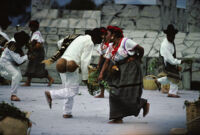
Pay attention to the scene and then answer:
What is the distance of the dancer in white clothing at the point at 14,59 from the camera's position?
8781 millimetres

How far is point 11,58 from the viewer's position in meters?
9.00

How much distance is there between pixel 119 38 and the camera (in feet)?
22.1

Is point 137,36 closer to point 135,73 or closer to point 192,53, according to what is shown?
point 192,53

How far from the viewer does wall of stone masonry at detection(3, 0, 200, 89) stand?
16359 mm

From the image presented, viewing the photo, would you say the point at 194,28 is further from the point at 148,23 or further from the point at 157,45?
the point at 157,45

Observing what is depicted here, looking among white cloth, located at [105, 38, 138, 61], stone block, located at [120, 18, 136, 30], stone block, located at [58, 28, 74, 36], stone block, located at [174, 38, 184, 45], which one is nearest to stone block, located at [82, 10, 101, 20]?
stone block, located at [120, 18, 136, 30]

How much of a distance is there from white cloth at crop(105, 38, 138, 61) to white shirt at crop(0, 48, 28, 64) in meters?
2.78

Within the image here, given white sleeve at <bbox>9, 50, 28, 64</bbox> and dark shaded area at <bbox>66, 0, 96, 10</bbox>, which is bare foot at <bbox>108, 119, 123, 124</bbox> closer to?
white sleeve at <bbox>9, 50, 28, 64</bbox>

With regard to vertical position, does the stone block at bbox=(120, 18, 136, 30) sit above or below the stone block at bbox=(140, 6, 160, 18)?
below

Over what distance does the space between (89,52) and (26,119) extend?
2825 millimetres

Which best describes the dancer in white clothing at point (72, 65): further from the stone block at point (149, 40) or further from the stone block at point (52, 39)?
Answer: the stone block at point (52, 39)

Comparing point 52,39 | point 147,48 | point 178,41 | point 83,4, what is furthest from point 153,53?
point 83,4

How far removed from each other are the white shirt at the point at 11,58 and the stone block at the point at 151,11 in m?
9.63

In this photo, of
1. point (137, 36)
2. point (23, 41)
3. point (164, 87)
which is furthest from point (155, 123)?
point (137, 36)
